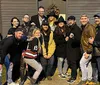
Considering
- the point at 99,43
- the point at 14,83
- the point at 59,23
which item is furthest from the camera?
the point at 59,23

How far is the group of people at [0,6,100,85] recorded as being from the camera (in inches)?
312

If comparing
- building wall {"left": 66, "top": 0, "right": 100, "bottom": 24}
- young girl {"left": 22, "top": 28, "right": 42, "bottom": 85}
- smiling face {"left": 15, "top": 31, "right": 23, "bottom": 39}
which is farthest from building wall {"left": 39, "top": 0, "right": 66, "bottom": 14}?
smiling face {"left": 15, "top": 31, "right": 23, "bottom": 39}

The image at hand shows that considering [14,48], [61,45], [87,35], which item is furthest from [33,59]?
[87,35]

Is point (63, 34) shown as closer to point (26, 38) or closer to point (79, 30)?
point (79, 30)

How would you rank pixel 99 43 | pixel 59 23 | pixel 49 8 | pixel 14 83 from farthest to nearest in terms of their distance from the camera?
pixel 49 8 < pixel 59 23 < pixel 14 83 < pixel 99 43

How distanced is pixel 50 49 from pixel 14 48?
130 cm

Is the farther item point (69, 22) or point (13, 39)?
point (69, 22)

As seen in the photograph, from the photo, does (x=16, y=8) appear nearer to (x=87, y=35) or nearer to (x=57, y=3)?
(x=57, y=3)

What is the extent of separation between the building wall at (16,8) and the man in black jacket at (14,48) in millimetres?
3901

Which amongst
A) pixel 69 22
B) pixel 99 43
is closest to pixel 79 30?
pixel 69 22

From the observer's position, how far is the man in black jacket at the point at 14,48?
7.50 metres

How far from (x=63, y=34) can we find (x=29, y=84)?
1767 millimetres

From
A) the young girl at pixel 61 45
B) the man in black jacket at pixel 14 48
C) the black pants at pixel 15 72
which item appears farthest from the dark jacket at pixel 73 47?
the black pants at pixel 15 72

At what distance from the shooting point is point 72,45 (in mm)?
8742
